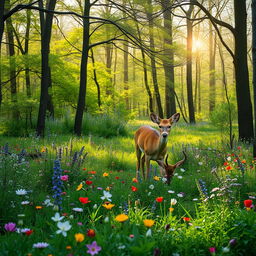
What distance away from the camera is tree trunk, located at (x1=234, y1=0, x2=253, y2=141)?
826cm

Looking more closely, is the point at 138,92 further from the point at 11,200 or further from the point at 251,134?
the point at 11,200

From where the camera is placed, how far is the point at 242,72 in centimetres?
844

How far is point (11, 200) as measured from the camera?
3.37m

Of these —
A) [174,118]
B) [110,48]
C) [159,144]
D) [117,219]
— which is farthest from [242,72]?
[110,48]

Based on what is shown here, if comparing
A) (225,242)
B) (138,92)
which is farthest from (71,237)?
(138,92)

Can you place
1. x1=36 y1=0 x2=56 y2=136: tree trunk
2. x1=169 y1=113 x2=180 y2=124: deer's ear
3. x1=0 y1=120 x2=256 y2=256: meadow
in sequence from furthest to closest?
x1=36 y1=0 x2=56 y2=136: tree trunk → x1=169 y1=113 x2=180 y2=124: deer's ear → x1=0 y1=120 x2=256 y2=256: meadow

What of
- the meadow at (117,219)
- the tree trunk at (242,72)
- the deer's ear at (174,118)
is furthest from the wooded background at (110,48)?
the meadow at (117,219)

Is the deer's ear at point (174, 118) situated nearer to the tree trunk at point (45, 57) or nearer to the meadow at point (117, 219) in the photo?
the meadow at point (117, 219)

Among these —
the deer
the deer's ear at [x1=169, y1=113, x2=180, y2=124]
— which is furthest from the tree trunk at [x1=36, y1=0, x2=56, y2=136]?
the deer's ear at [x1=169, y1=113, x2=180, y2=124]

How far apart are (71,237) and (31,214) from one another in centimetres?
140

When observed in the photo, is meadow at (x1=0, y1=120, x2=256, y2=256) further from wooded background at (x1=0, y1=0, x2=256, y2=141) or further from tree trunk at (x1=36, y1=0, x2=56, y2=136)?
tree trunk at (x1=36, y1=0, x2=56, y2=136)

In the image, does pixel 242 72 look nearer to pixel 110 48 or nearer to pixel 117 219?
pixel 117 219

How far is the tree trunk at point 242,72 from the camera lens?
8258mm

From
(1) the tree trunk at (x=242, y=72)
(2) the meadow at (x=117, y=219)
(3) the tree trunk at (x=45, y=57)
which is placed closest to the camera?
(2) the meadow at (x=117, y=219)
